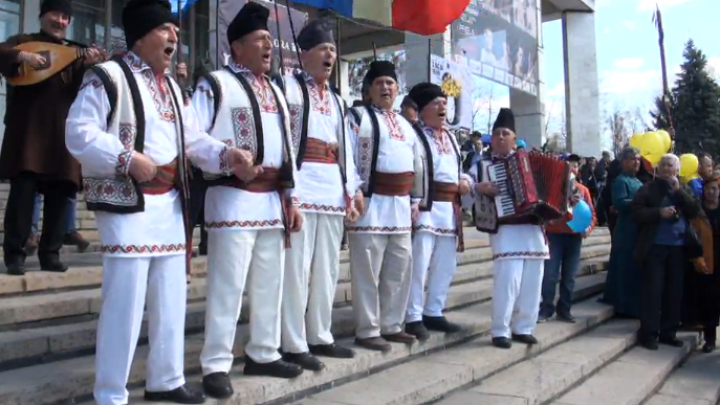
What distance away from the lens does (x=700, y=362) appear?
7035 mm

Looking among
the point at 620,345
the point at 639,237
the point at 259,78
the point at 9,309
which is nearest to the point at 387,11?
the point at 639,237

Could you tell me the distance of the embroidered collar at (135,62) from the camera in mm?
3168

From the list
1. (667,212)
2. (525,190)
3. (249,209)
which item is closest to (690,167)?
(667,212)

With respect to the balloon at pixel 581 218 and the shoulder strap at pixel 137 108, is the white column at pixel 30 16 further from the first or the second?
the shoulder strap at pixel 137 108

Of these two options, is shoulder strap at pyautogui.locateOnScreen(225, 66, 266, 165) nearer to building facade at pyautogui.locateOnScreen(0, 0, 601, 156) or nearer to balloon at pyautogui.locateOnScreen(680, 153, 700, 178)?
building facade at pyautogui.locateOnScreen(0, 0, 601, 156)

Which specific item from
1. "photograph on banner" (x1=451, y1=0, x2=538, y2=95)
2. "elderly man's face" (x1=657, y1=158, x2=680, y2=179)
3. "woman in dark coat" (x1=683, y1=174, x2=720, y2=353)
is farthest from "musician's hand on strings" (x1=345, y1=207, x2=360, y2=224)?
"photograph on banner" (x1=451, y1=0, x2=538, y2=95)

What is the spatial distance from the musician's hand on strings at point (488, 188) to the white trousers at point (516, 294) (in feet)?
1.77

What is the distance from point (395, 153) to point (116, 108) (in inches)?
88.3

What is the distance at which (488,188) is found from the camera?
5535 millimetres

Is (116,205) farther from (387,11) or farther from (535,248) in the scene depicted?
(387,11)

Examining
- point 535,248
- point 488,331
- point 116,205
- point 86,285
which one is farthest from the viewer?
point 488,331

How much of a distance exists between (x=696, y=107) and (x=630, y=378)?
2991 cm

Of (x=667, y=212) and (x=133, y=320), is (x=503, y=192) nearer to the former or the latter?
(x=667, y=212)

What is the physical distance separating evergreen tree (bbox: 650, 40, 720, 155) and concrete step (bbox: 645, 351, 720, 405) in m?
26.6
